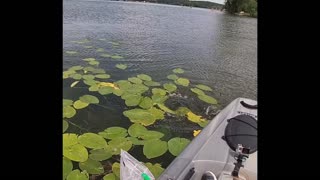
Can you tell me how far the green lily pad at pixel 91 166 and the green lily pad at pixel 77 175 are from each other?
0.04 meters

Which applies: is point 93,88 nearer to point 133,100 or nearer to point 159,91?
point 133,100

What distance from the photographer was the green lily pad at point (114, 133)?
224 cm

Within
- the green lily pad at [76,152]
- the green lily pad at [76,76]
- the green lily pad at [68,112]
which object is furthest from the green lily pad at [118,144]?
the green lily pad at [76,76]

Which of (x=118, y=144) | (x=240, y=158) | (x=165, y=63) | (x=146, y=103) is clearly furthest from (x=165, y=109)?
(x=165, y=63)

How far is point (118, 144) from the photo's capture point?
2148 millimetres

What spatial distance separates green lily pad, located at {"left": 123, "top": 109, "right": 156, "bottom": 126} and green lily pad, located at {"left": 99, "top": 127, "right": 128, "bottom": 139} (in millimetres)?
256

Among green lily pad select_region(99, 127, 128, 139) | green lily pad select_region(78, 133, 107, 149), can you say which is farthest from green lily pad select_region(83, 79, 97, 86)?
green lily pad select_region(78, 133, 107, 149)

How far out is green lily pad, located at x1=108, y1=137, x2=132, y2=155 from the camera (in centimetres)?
207

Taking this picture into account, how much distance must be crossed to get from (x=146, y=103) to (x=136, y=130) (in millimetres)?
581

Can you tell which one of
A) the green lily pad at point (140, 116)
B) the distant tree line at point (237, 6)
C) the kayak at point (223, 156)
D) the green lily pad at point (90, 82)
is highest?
the distant tree line at point (237, 6)

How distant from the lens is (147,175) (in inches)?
46.5

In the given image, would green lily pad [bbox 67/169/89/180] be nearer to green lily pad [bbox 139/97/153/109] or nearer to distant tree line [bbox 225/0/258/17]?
green lily pad [bbox 139/97/153/109]

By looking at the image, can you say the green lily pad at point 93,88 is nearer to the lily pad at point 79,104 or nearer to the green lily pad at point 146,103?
the lily pad at point 79,104
